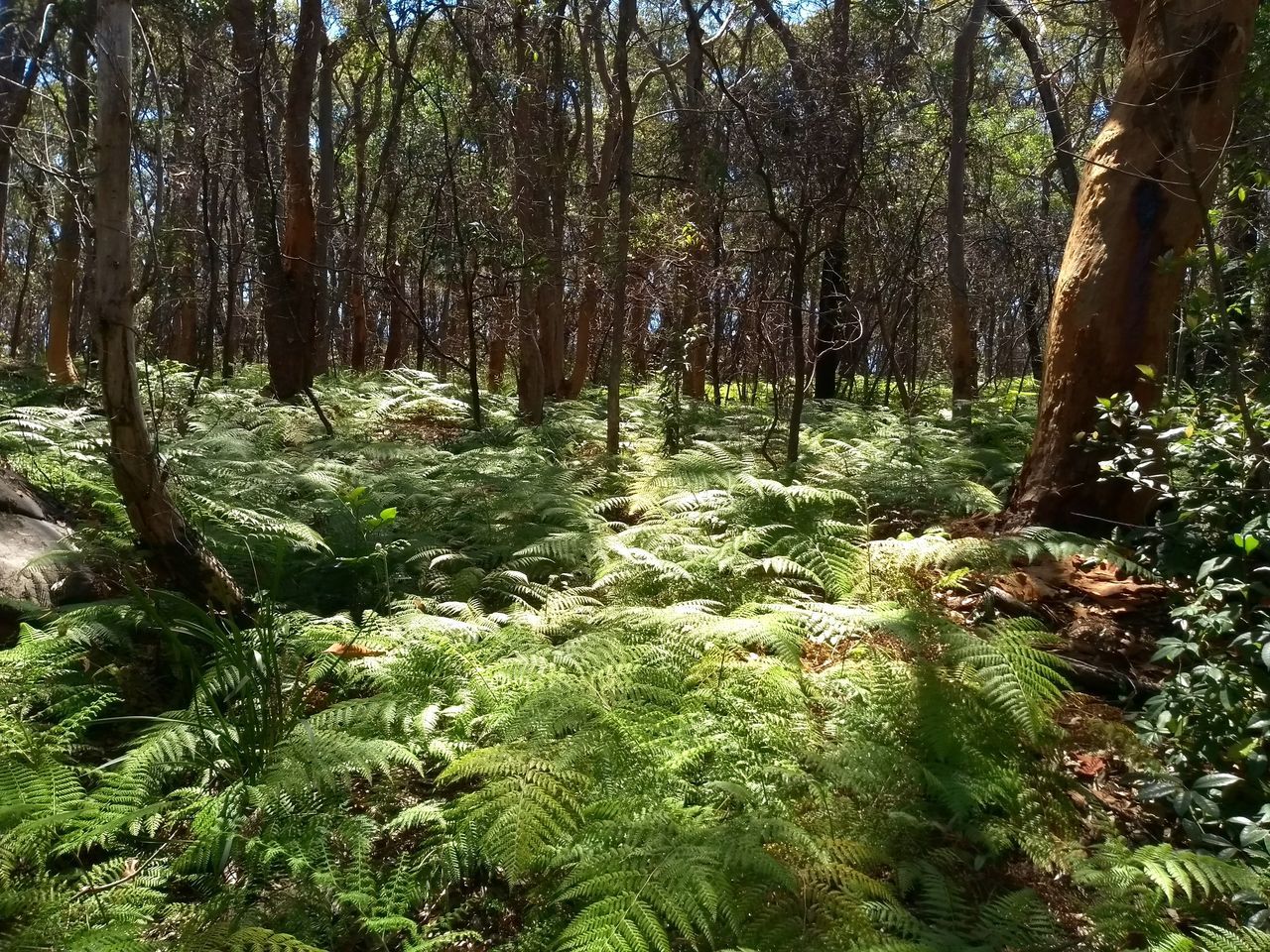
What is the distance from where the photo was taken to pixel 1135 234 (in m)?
4.69

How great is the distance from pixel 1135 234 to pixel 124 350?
536 centimetres

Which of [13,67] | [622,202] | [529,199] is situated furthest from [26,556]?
[13,67]

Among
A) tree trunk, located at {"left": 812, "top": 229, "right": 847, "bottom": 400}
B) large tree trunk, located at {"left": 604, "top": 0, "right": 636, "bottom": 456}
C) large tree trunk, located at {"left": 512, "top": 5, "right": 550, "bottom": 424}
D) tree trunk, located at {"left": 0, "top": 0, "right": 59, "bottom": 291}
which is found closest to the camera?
large tree trunk, located at {"left": 604, "top": 0, "right": 636, "bottom": 456}

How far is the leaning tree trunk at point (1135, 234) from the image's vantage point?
4.59m

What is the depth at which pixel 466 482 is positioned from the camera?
6242mm

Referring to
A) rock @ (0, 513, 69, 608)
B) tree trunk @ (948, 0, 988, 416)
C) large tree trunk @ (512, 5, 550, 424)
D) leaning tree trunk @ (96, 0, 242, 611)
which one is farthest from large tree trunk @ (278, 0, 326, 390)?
tree trunk @ (948, 0, 988, 416)

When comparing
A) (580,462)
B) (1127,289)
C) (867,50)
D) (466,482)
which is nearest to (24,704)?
(466,482)

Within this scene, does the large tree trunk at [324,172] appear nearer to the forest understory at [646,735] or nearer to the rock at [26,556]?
the rock at [26,556]

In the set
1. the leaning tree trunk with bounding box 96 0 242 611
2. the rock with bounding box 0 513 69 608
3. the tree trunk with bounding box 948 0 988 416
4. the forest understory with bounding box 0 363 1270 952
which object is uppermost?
the tree trunk with bounding box 948 0 988 416

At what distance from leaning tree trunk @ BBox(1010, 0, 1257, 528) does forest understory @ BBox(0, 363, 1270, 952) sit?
0.33 m

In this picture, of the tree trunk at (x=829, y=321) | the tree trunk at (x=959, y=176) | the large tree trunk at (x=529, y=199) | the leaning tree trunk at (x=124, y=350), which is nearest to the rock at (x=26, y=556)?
the leaning tree trunk at (x=124, y=350)

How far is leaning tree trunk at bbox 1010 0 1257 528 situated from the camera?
15.0ft

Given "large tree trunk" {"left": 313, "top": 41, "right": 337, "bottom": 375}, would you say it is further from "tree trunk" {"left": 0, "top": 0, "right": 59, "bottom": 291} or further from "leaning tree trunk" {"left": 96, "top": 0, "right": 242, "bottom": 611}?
"leaning tree trunk" {"left": 96, "top": 0, "right": 242, "bottom": 611}

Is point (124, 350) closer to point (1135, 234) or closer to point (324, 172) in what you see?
point (1135, 234)
